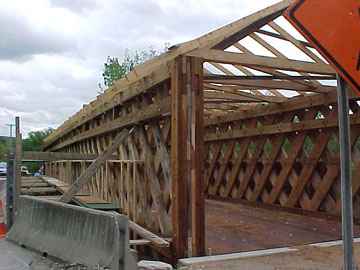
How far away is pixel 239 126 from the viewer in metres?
14.8

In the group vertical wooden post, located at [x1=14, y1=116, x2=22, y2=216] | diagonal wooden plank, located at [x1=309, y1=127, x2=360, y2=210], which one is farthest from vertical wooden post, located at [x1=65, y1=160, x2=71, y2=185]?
diagonal wooden plank, located at [x1=309, y1=127, x2=360, y2=210]

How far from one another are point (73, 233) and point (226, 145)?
994 cm

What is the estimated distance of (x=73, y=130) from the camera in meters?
16.8

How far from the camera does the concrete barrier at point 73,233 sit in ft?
16.1

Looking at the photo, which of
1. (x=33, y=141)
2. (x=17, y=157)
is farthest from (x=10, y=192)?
(x=33, y=141)

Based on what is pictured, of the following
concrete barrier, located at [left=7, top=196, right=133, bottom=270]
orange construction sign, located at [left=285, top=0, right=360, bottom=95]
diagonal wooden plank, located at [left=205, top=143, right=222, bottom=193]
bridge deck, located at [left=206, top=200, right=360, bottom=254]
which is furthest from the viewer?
diagonal wooden plank, located at [left=205, top=143, right=222, bottom=193]

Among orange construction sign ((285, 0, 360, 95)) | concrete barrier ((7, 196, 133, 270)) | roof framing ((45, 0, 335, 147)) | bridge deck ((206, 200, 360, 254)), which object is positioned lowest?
bridge deck ((206, 200, 360, 254))

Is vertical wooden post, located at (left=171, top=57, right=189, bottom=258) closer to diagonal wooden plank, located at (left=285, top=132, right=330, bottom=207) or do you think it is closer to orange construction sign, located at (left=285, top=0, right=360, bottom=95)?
orange construction sign, located at (left=285, top=0, right=360, bottom=95)

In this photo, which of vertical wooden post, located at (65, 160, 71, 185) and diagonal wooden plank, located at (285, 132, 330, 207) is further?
vertical wooden post, located at (65, 160, 71, 185)

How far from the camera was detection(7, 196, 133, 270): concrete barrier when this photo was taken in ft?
16.1

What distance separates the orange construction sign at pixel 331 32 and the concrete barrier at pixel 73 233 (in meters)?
3.10

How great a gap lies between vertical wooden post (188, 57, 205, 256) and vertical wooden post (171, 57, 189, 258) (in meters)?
0.11

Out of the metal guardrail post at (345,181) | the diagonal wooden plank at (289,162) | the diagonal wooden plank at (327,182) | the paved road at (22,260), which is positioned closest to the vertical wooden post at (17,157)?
the paved road at (22,260)

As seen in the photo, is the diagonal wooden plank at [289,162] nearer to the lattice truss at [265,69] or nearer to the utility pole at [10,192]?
the lattice truss at [265,69]
